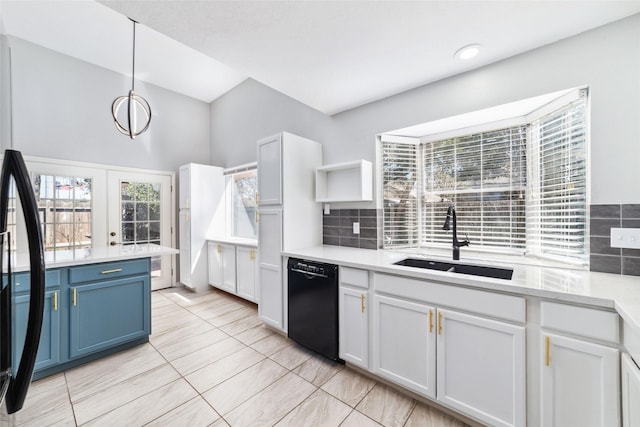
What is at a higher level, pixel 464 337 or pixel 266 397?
pixel 464 337

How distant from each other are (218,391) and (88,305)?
1.33 metres

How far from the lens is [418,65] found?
1968 mm

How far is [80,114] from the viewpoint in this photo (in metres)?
3.51

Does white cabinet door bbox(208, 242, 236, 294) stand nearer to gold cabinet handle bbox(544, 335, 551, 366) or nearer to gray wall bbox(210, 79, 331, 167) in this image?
gray wall bbox(210, 79, 331, 167)

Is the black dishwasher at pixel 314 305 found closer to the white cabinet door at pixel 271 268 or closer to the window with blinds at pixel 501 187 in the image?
the white cabinet door at pixel 271 268

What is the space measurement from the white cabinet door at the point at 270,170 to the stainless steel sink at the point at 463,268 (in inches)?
53.2

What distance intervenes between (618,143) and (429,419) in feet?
6.70

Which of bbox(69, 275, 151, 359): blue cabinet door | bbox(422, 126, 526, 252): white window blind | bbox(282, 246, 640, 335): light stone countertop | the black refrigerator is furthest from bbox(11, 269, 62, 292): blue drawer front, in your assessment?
bbox(422, 126, 526, 252): white window blind

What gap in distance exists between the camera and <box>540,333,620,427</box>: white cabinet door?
114 cm

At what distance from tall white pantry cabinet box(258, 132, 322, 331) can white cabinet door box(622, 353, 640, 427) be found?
2.18m

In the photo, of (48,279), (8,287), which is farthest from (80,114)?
(8,287)

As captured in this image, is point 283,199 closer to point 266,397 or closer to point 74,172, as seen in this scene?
point 266,397

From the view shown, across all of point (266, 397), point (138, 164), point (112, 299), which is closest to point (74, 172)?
point (138, 164)

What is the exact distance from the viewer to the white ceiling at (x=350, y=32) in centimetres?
142
